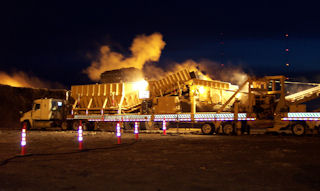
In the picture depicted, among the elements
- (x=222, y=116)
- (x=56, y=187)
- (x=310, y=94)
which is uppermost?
(x=310, y=94)

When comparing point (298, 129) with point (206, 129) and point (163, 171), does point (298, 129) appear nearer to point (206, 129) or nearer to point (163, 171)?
point (206, 129)

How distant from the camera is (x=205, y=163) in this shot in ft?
29.0

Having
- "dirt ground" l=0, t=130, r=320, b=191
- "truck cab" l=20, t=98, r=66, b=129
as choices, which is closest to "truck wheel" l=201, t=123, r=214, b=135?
"dirt ground" l=0, t=130, r=320, b=191

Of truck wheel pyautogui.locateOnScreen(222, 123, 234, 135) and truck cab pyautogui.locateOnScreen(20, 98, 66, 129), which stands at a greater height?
truck cab pyautogui.locateOnScreen(20, 98, 66, 129)

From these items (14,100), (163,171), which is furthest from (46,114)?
(163,171)

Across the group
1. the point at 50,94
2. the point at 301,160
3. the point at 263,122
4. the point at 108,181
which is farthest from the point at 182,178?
the point at 50,94

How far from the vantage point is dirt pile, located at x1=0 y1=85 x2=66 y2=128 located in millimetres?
44406

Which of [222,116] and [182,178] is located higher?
[222,116]

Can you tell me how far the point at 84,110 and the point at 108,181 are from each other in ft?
79.4

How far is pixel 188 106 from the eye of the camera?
24656mm

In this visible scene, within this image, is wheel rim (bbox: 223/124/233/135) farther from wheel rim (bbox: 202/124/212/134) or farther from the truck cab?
the truck cab

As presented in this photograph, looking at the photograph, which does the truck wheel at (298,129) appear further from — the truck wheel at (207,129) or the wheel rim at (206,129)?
the wheel rim at (206,129)

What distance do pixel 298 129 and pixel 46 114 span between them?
22.0 meters

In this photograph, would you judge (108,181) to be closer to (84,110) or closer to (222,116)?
(222,116)
